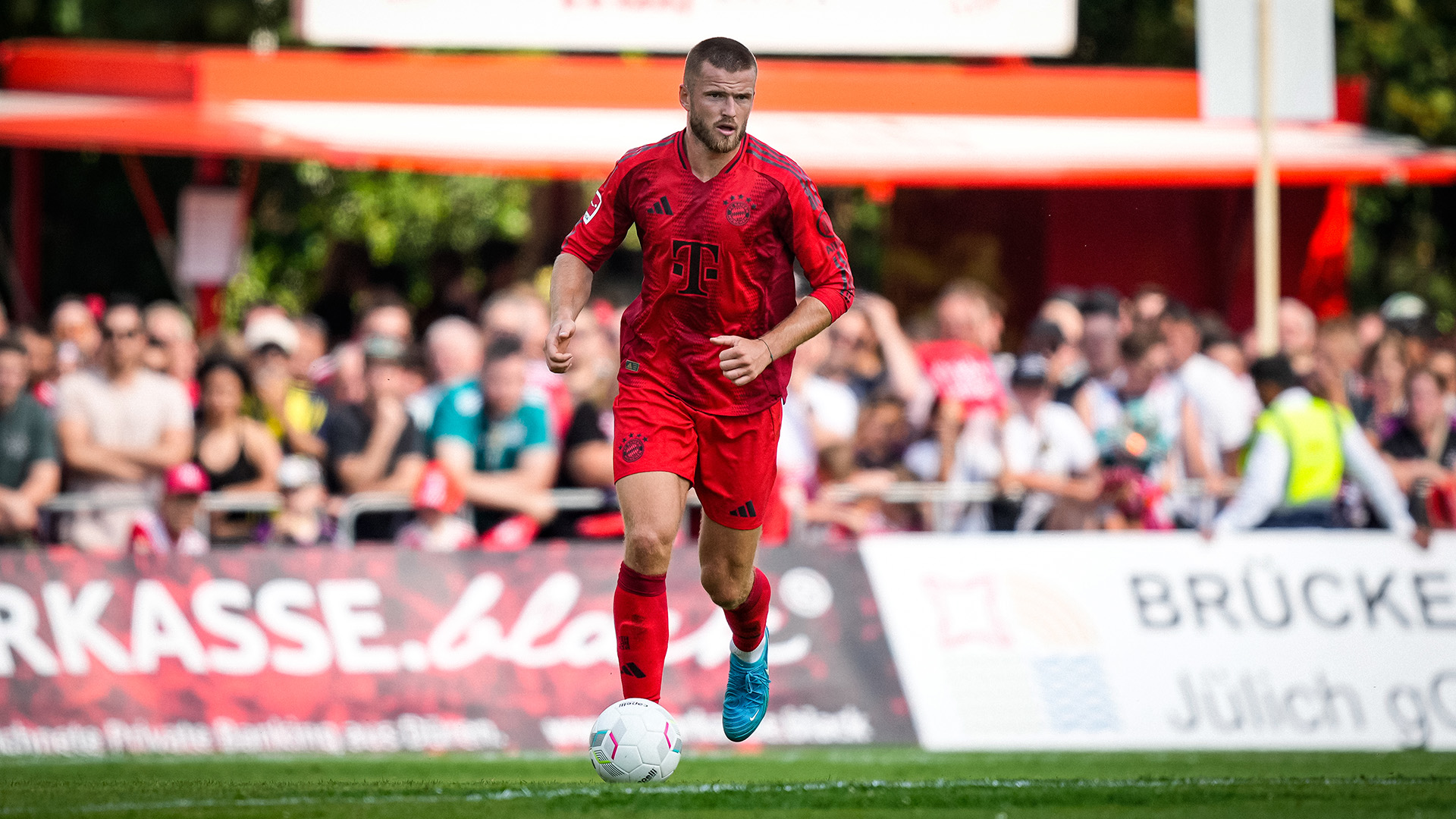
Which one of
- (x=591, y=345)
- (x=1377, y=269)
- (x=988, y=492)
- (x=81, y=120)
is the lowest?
(x=1377, y=269)

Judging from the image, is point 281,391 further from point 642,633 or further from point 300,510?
point 642,633

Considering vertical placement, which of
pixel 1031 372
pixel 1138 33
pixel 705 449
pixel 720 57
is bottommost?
pixel 1031 372

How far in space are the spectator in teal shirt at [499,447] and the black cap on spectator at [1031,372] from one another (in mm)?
2985

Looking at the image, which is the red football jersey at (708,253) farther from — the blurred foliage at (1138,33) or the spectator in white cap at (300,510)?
the blurred foliage at (1138,33)

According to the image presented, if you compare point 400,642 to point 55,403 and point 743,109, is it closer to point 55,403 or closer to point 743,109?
point 55,403

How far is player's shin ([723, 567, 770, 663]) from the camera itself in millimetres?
6957

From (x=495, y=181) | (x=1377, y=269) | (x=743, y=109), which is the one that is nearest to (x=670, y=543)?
(x=743, y=109)

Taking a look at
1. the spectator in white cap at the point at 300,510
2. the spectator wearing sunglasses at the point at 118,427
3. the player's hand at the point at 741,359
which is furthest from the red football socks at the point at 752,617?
the spectator wearing sunglasses at the point at 118,427

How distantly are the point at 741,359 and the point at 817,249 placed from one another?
0.61 meters

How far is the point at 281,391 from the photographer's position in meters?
11.3

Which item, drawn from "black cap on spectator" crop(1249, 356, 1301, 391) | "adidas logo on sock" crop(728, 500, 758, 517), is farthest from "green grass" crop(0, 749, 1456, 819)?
"black cap on spectator" crop(1249, 356, 1301, 391)

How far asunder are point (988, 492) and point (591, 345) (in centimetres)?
265

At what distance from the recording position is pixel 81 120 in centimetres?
1433

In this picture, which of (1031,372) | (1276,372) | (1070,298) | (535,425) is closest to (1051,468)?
(1031,372)
